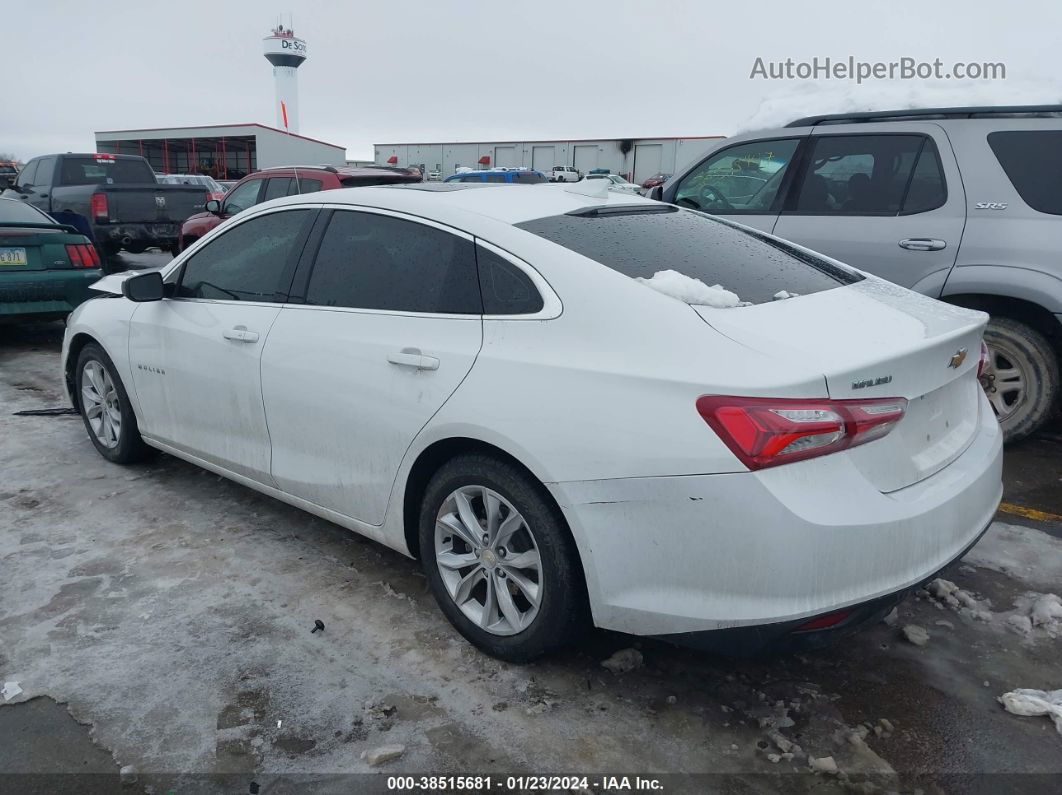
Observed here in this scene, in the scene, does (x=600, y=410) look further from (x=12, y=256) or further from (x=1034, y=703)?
(x=12, y=256)

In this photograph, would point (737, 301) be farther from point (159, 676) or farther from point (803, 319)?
point (159, 676)

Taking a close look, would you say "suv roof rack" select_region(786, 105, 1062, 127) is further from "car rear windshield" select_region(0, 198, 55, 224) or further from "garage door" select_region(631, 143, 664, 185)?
"garage door" select_region(631, 143, 664, 185)

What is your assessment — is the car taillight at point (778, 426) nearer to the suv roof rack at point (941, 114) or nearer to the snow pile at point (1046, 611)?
the snow pile at point (1046, 611)

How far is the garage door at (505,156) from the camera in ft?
110

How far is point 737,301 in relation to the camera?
2670 mm

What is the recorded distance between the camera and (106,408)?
15.7 ft

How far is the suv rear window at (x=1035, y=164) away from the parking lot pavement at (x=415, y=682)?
2067mm

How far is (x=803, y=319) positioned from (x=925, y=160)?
10.8ft

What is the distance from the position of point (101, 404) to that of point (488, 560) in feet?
10.2

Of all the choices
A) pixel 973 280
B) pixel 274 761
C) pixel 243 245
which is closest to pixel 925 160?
pixel 973 280

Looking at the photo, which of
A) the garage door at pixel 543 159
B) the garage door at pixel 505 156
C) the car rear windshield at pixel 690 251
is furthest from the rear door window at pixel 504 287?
the garage door at pixel 505 156

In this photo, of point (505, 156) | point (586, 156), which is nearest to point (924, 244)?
point (586, 156)

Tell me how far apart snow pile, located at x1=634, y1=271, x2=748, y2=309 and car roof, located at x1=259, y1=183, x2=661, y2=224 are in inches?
24.2

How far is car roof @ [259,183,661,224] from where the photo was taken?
311 cm
